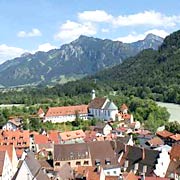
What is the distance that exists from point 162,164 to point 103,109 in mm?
57772

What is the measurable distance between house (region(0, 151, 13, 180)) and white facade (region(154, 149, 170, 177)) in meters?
14.5

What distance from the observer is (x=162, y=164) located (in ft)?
145

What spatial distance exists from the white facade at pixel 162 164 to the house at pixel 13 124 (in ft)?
145

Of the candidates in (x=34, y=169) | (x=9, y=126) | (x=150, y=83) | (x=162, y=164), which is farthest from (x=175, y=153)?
(x=150, y=83)

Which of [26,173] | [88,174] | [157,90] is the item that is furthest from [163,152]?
[157,90]

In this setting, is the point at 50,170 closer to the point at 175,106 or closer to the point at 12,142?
the point at 12,142

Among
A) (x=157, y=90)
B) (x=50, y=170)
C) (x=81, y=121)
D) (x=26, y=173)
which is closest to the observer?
(x=26, y=173)

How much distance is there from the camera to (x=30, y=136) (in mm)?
65188

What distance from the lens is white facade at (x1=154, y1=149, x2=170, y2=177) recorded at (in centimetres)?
4355

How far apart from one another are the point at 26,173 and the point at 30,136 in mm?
28633

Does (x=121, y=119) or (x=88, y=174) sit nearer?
(x=88, y=174)

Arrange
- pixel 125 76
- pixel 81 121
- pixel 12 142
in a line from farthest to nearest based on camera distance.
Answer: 1. pixel 125 76
2. pixel 81 121
3. pixel 12 142

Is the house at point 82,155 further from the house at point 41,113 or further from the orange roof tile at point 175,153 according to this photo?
the house at point 41,113

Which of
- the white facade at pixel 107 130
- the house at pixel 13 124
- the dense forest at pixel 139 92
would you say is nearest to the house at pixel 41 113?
the dense forest at pixel 139 92
